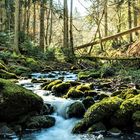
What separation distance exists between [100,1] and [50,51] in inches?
181

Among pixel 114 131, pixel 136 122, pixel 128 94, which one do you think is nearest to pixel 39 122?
pixel 114 131

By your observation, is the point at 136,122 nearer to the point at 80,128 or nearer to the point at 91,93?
the point at 80,128

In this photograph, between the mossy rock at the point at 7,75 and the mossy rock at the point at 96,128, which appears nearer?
the mossy rock at the point at 96,128

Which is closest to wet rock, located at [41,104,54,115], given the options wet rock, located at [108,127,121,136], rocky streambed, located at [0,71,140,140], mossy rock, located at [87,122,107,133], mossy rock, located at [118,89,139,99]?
rocky streambed, located at [0,71,140,140]

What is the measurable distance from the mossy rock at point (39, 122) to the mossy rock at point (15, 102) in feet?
1.15

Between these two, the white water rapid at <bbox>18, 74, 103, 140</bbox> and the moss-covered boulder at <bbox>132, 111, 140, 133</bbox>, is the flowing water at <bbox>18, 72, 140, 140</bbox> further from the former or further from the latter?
the moss-covered boulder at <bbox>132, 111, 140, 133</bbox>

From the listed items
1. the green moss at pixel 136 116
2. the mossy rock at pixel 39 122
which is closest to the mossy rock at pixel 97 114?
the green moss at pixel 136 116

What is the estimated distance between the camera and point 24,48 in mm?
22234

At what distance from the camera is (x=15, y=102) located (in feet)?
26.5

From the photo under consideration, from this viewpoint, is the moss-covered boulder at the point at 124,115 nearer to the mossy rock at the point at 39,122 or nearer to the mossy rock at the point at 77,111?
the mossy rock at the point at 77,111

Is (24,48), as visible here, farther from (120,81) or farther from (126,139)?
(126,139)

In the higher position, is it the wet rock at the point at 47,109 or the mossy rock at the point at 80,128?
the wet rock at the point at 47,109

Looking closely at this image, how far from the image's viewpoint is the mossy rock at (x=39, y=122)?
780 cm

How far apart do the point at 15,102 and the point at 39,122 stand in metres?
0.75
